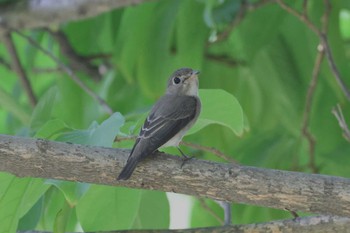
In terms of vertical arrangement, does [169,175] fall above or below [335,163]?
below

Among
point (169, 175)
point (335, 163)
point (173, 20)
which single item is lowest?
point (169, 175)

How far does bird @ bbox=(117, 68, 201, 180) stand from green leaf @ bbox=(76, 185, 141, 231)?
24 cm

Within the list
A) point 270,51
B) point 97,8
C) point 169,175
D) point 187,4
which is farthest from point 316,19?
point 169,175

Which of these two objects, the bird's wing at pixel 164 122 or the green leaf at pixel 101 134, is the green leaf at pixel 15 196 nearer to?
the green leaf at pixel 101 134

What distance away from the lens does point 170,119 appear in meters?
4.57

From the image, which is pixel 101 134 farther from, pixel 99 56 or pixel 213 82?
pixel 99 56

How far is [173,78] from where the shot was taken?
5.32 m

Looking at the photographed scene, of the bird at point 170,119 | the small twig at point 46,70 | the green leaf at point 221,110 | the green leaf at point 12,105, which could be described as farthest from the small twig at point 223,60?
the green leaf at point 221,110

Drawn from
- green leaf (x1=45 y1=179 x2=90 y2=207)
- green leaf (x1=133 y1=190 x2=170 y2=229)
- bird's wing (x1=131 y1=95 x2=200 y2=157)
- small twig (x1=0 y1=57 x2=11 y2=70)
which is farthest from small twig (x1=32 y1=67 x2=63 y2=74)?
green leaf (x1=45 y1=179 x2=90 y2=207)

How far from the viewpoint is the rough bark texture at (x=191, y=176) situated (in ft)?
11.8

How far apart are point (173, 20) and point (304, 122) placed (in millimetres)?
1033

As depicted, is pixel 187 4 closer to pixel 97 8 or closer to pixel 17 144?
pixel 97 8

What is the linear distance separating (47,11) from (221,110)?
2080 mm

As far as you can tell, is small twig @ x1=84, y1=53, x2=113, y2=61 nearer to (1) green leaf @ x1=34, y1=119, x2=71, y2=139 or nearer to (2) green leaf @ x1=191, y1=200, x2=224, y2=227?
(2) green leaf @ x1=191, y1=200, x2=224, y2=227
